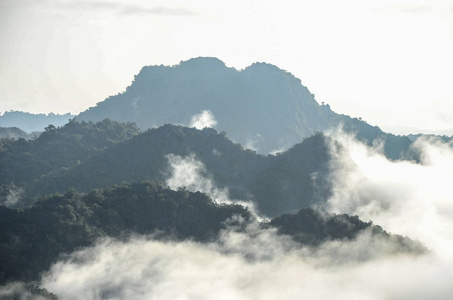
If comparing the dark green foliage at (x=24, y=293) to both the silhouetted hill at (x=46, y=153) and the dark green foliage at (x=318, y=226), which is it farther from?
the silhouetted hill at (x=46, y=153)

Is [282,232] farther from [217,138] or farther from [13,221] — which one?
[217,138]

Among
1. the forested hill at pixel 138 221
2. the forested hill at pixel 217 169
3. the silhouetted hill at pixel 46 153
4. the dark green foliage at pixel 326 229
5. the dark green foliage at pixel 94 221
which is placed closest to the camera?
the dark green foliage at pixel 94 221

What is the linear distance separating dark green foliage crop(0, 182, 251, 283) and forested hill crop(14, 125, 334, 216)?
111 ft

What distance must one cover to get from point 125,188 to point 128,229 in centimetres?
1110

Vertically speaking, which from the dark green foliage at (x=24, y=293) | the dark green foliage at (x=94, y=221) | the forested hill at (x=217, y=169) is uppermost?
the forested hill at (x=217, y=169)

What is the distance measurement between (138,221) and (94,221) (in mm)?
7793

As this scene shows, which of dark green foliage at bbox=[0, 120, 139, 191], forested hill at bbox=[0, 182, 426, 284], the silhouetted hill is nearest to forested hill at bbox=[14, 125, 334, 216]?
the silhouetted hill

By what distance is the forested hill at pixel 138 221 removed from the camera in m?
105

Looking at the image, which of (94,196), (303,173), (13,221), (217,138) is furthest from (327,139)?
(13,221)

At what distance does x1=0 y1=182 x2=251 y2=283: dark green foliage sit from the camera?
101 meters

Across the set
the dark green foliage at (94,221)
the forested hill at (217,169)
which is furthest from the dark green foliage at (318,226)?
the forested hill at (217,169)

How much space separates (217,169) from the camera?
170000mm

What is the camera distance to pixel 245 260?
11281 centimetres

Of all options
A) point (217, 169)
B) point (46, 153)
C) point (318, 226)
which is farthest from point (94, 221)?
point (46, 153)
